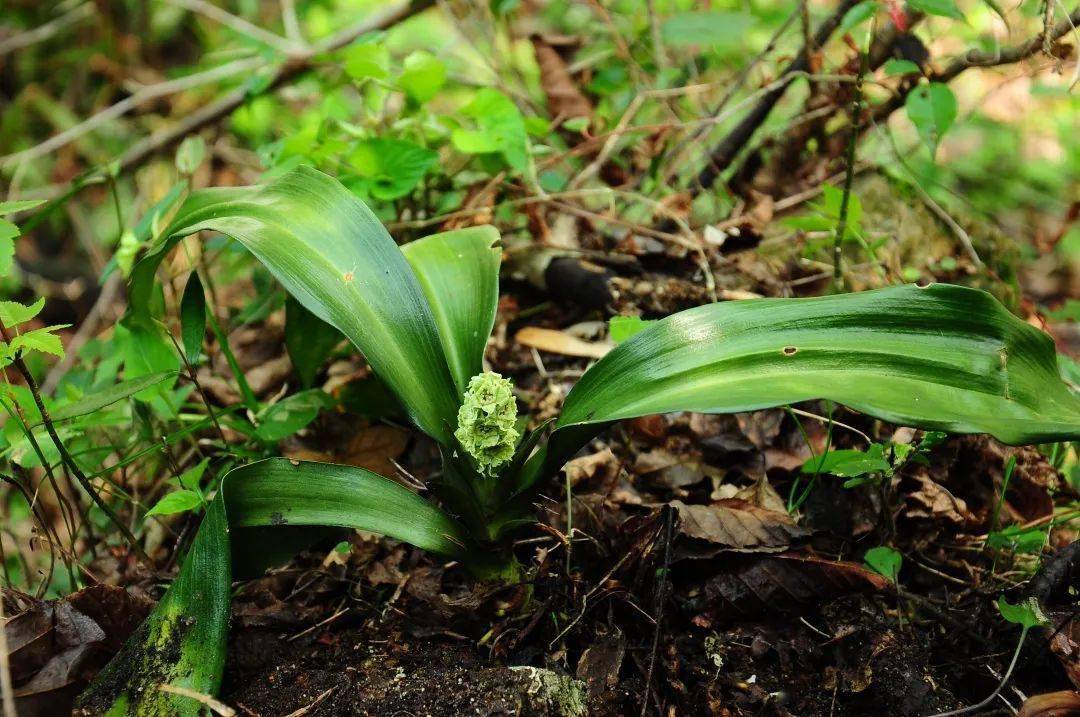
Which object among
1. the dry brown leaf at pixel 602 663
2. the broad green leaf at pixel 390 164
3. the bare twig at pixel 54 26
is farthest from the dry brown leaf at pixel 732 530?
the bare twig at pixel 54 26

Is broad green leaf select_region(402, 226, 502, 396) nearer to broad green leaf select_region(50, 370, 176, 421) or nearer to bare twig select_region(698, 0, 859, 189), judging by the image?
broad green leaf select_region(50, 370, 176, 421)

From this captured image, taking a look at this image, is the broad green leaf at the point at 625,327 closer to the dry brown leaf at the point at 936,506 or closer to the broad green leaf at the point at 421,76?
the dry brown leaf at the point at 936,506

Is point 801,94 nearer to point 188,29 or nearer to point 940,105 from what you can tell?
point 940,105

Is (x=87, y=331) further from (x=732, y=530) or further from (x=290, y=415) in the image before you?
(x=732, y=530)


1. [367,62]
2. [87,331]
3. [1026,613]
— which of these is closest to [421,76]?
[367,62]

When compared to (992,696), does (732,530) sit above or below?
above

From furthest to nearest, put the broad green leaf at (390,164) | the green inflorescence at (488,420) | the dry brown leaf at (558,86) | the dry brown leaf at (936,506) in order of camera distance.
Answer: the dry brown leaf at (558,86) → the broad green leaf at (390,164) → the dry brown leaf at (936,506) → the green inflorescence at (488,420)

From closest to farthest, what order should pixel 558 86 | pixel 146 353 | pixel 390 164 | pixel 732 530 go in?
pixel 732 530 < pixel 146 353 < pixel 390 164 < pixel 558 86
